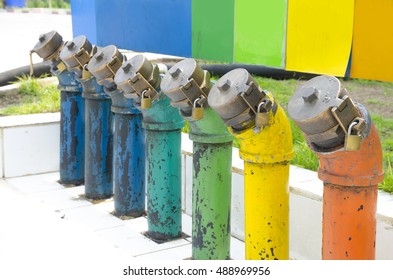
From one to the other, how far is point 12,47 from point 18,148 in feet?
14.3

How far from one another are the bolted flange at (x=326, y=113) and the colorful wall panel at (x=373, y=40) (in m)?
0.66

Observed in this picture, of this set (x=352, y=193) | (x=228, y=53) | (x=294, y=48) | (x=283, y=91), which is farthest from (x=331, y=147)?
(x=283, y=91)

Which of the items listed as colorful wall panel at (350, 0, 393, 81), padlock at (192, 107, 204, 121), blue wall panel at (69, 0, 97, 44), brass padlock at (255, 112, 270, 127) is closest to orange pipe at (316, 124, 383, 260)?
brass padlock at (255, 112, 270, 127)

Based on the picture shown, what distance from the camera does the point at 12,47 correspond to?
7426 mm

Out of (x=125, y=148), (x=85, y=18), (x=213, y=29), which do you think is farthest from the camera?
(x=85, y=18)

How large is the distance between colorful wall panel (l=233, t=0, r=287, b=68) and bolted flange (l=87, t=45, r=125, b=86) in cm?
62

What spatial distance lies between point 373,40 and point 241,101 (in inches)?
28.8

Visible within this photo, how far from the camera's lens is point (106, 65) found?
2566 millimetres

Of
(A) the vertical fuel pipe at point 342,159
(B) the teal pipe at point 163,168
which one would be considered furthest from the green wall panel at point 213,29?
(A) the vertical fuel pipe at point 342,159

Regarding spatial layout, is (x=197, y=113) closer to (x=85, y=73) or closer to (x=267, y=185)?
(x=267, y=185)

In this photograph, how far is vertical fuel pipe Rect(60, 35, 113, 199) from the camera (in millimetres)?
2850

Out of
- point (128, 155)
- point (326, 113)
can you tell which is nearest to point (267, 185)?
point (326, 113)

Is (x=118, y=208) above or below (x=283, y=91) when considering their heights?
below

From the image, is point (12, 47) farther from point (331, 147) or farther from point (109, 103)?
point (331, 147)
